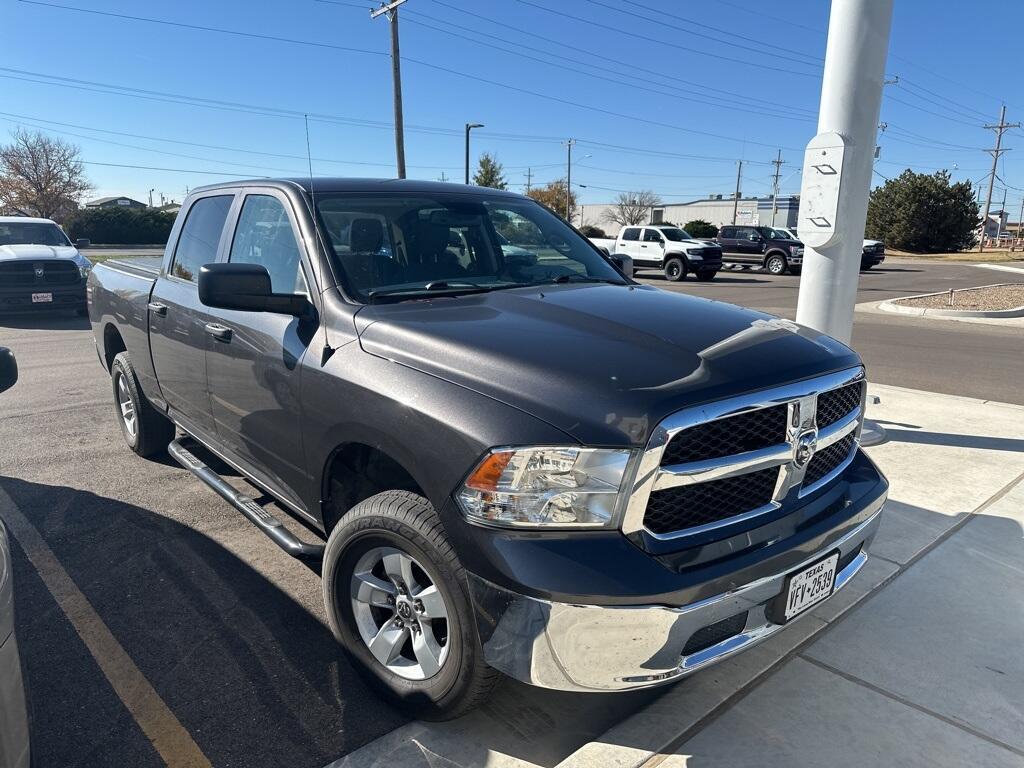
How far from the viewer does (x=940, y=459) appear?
543 cm

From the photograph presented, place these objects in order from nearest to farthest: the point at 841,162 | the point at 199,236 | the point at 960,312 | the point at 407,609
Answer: the point at 407,609, the point at 199,236, the point at 841,162, the point at 960,312

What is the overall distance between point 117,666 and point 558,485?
6.92ft

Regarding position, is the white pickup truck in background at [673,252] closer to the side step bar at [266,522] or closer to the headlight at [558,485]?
the side step bar at [266,522]

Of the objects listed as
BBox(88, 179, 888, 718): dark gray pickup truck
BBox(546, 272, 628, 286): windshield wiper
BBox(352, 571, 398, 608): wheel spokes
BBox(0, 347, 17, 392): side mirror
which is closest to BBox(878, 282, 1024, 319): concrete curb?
BBox(546, 272, 628, 286): windshield wiper

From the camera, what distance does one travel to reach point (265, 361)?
10.4 feet

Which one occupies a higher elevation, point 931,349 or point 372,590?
point 372,590

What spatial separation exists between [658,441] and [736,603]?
0.57 meters

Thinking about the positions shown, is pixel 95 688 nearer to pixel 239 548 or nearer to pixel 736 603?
pixel 239 548

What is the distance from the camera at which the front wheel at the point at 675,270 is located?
25.7 m

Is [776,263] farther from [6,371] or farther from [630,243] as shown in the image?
[6,371]

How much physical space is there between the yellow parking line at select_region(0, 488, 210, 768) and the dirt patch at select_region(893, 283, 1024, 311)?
1655 centimetres

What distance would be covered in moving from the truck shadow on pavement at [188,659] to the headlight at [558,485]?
1.11 m

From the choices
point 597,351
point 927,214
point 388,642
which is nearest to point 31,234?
point 388,642

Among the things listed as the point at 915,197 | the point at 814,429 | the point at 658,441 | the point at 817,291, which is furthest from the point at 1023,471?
the point at 915,197
